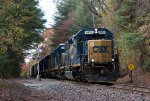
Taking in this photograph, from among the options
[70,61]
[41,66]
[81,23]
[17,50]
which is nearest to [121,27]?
[70,61]

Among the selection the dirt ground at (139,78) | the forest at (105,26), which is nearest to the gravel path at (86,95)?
the forest at (105,26)

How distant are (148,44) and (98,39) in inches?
190

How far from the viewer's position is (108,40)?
2342 cm

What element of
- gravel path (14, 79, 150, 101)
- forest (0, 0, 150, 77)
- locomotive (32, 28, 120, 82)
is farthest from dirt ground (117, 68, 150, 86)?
gravel path (14, 79, 150, 101)

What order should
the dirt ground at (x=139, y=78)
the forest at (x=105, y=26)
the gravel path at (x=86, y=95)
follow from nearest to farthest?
the gravel path at (x=86, y=95)
the forest at (x=105, y=26)
the dirt ground at (x=139, y=78)

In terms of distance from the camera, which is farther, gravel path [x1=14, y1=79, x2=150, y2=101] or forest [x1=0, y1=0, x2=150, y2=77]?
forest [x1=0, y1=0, x2=150, y2=77]

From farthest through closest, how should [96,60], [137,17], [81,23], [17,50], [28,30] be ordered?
[81,23], [28,30], [17,50], [137,17], [96,60]

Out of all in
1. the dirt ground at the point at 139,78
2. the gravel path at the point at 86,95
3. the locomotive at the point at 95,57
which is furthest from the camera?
Answer: the dirt ground at the point at 139,78

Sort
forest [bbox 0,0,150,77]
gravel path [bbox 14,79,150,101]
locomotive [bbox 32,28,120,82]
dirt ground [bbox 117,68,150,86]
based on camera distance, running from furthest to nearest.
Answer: dirt ground [bbox 117,68,150,86], locomotive [bbox 32,28,120,82], forest [bbox 0,0,150,77], gravel path [bbox 14,79,150,101]

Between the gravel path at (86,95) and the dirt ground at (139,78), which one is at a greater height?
the dirt ground at (139,78)

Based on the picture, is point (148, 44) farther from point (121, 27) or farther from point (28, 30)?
point (28, 30)

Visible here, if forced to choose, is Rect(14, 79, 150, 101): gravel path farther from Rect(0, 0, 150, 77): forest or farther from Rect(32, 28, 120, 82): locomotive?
Rect(32, 28, 120, 82): locomotive

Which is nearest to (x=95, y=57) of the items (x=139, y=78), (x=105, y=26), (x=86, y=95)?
(x=139, y=78)

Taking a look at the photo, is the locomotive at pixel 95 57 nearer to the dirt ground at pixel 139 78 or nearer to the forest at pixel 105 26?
the forest at pixel 105 26
